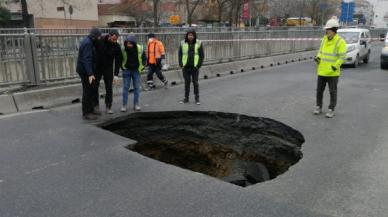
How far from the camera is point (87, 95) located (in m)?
7.62

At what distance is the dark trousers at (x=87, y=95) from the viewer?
24.8ft

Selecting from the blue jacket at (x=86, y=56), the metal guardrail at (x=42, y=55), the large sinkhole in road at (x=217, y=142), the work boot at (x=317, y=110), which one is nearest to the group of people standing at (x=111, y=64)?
the blue jacket at (x=86, y=56)

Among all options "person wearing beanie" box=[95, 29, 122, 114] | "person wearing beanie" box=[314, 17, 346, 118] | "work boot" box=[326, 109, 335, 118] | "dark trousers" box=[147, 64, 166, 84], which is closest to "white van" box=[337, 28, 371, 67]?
"dark trousers" box=[147, 64, 166, 84]

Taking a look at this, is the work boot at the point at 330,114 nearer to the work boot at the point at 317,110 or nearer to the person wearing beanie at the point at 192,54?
the work boot at the point at 317,110

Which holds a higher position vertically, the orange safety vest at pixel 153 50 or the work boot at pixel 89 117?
the orange safety vest at pixel 153 50

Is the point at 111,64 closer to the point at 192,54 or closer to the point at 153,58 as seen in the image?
the point at 192,54

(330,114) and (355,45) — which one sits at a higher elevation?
(355,45)

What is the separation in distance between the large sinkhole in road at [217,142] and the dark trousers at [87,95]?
70cm

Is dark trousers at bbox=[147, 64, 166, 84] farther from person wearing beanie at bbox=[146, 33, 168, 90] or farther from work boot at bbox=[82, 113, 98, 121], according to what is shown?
work boot at bbox=[82, 113, 98, 121]

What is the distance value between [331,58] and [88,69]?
16.6 feet

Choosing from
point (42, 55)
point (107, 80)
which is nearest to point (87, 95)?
point (107, 80)

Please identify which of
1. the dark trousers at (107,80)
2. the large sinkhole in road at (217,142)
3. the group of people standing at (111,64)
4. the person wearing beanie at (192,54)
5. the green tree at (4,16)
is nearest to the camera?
the large sinkhole in road at (217,142)

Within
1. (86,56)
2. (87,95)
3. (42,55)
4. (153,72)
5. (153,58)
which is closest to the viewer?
(86,56)

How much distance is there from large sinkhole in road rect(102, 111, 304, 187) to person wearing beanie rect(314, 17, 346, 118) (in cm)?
157
